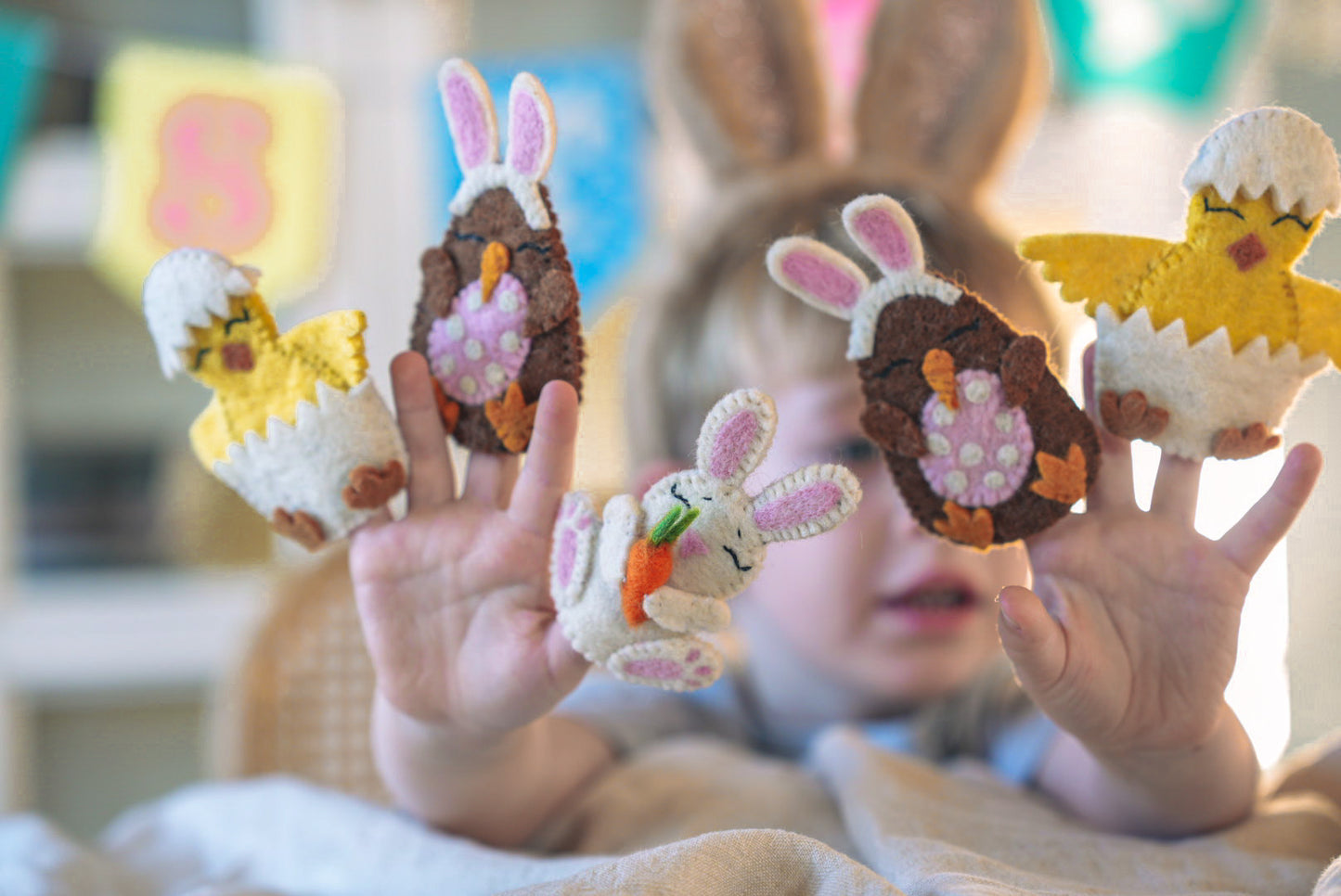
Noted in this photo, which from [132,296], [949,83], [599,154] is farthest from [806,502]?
[132,296]

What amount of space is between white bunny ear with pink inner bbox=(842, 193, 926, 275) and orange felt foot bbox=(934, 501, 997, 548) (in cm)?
8

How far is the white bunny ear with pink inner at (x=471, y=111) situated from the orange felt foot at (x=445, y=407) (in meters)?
0.08

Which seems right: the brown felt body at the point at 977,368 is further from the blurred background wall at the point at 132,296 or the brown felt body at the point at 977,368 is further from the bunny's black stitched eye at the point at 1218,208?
the blurred background wall at the point at 132,296

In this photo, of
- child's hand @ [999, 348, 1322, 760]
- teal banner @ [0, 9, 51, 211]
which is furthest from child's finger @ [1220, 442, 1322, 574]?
teal banner @ [0, 9, 51, 211]

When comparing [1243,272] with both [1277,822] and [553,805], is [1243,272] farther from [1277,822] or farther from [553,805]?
[553,805]

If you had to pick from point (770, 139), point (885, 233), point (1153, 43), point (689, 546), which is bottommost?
point (689, 546)

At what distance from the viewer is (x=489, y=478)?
0.42m

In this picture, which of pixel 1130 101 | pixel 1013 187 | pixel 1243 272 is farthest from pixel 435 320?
pixel 1013 187

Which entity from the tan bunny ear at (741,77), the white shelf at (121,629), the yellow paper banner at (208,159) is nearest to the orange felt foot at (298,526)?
the tan bunny ear at (741,77)

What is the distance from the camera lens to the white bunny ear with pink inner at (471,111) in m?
0.39

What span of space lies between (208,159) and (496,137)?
1057mm

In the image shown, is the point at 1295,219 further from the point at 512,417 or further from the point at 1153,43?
the point at 1153,43

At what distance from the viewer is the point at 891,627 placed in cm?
68

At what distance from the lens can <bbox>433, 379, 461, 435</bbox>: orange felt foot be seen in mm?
402
